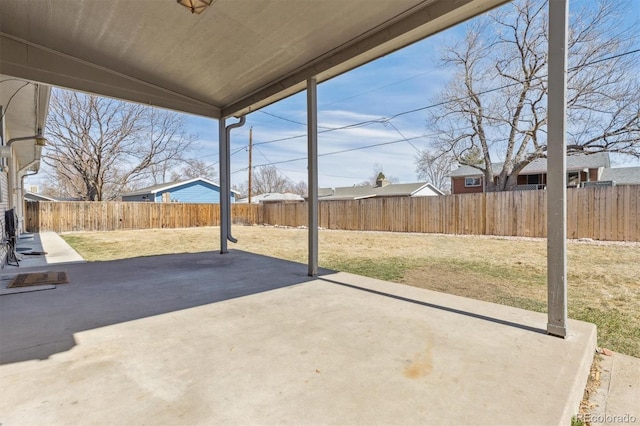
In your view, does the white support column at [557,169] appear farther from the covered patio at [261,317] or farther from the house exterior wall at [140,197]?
the house exterior wall at [140,197]

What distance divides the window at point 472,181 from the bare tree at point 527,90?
4.05 m

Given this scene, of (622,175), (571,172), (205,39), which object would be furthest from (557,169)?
(622,175)

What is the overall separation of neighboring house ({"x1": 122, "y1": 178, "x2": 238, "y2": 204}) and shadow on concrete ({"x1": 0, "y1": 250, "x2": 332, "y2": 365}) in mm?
17957

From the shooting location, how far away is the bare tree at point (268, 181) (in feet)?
136

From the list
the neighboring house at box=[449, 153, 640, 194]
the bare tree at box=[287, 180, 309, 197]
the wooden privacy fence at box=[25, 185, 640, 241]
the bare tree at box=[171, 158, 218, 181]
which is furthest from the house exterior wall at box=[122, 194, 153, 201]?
the neighboring house at box=[449, 153, 640, 194]

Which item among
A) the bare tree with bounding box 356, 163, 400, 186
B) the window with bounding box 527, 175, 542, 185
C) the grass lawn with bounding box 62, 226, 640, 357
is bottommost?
the grass lawn with bounding box 62, 226, 640, 357

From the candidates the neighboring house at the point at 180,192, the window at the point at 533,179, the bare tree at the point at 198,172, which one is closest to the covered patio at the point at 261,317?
the window at the point at 533,179

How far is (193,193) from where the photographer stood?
24.8 metres

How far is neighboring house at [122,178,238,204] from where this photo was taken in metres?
22.9

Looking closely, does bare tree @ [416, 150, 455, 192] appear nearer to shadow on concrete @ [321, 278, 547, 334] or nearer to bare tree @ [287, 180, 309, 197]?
shadow on concrete @ [321, 278, 547, 334]

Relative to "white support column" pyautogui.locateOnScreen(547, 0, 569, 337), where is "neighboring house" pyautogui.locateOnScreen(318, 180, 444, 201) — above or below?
above

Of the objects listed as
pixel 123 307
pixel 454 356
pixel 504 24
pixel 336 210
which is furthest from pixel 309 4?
pixel 504 24

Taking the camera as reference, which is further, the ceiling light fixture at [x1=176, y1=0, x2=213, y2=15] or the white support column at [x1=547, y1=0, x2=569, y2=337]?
the ceiling light fixture at [x1=176, y1=0, x2=213, y2=15]

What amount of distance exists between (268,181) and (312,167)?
3855 centimetres
